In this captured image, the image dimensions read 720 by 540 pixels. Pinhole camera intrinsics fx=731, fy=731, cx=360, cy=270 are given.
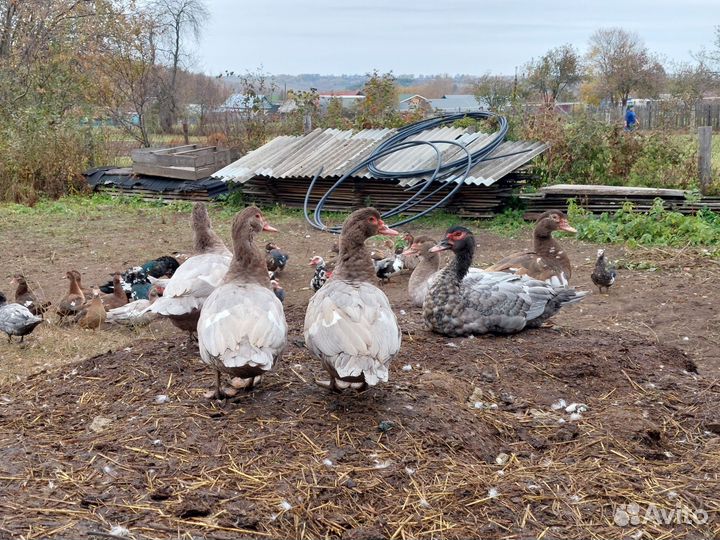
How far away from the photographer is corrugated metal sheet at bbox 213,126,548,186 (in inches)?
538

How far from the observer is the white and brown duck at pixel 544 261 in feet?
25.6

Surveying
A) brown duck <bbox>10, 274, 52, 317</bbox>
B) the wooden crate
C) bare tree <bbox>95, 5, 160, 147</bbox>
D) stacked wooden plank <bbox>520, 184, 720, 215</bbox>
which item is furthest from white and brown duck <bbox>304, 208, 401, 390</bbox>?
bare tree <bbox>95, 5, 160, 147</bbox>

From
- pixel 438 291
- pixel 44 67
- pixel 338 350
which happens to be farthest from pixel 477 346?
pixel 44 67

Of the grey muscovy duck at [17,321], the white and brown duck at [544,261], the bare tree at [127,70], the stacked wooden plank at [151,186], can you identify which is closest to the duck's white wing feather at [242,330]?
the grey muscovy duck at [17,321]

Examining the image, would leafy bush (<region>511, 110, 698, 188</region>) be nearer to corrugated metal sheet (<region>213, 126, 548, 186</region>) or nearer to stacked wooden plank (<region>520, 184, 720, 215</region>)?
corrugated metal sheet (<region>213, 126, 548, 186</region>)

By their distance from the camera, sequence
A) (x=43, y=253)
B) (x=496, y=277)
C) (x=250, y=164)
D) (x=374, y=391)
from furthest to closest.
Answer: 1. (x=250, y=164)
2. (x=43, y=253)
3. (x=496, y=277)
4. (x=374, y=391)

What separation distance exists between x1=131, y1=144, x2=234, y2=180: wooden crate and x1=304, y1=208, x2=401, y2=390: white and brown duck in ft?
40.2

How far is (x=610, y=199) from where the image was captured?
43.5ft

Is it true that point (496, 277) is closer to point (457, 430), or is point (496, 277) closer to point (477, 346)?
point (477, 346)

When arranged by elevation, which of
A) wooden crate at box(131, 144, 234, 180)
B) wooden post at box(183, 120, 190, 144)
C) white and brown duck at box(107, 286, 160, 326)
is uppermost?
wooden post at box(183, 120, 190, 144)

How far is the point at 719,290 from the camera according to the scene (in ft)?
28.4

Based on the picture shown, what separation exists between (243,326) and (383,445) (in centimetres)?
105

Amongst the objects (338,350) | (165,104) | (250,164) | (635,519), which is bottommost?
(635,519)

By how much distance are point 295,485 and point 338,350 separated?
0.87m
